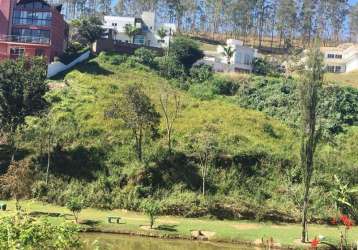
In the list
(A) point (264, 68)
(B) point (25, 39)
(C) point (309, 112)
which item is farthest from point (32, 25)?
(C) point (309, 112)

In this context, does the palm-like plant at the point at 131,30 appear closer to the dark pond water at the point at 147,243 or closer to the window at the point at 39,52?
the window at the point at 39,52

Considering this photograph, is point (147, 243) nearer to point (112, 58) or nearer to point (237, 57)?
point (112, 58)

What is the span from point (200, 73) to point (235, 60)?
47.4 ft

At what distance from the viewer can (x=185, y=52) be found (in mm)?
80062

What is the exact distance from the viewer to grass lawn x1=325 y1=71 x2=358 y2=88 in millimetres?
83450

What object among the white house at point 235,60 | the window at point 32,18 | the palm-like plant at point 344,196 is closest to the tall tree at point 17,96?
the window at point 32,18

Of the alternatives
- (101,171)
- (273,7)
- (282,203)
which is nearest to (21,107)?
(101,171)

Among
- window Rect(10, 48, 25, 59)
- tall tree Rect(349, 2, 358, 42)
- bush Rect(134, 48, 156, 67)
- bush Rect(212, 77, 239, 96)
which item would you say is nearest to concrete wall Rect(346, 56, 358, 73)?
bush Rect(212, 77, 239, 96)

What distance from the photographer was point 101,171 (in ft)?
158

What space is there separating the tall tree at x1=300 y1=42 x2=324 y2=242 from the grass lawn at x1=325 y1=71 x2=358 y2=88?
4537 centimetres

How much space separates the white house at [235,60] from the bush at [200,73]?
182 inches

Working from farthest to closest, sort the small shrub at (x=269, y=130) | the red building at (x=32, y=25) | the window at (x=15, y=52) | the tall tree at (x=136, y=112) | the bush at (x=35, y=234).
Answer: the red building at (x=32, y=25), the window at (x=15, y=52), the small shrub at (x=269, y=130), the tall tree at (x=136, y=112), the bush at (x=35, y=234)

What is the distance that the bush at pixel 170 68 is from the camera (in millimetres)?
76062

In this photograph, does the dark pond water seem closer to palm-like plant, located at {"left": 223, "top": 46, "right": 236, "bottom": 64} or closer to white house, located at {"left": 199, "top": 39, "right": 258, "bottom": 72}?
A: white house, located at {"left": 199, "top": 39, "right": 258, "bottom": 72}
